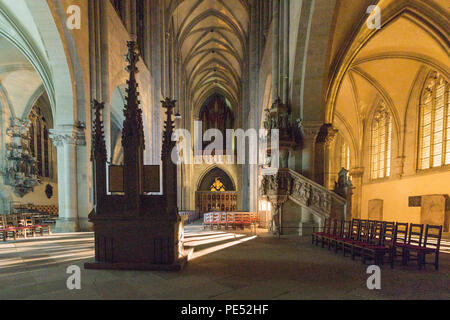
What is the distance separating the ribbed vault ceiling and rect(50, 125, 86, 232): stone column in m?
16.0

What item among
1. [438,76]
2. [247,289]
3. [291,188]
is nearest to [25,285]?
[247,289]

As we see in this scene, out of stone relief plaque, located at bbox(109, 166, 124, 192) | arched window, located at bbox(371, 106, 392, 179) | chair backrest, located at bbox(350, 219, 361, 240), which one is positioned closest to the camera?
stone relief plaque, located at bbox(109, 166, 124, 192)

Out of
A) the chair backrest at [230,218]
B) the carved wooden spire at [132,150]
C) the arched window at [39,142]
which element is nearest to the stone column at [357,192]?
the chair backrest at [230,218]

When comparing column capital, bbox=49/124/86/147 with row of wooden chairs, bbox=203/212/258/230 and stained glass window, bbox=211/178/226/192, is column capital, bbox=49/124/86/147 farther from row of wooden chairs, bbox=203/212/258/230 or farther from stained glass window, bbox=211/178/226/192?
stained glass window, bbox=211/178/226/192

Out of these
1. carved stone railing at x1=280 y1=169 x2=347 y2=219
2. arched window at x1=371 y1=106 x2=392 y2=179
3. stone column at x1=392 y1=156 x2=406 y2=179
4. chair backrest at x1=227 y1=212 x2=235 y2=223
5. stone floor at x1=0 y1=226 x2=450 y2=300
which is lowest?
stone floor at x1=0 y1=226 x2=450 y2=300

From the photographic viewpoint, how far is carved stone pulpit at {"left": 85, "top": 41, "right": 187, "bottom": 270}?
4.57 meters

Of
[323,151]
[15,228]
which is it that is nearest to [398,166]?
[323,151]

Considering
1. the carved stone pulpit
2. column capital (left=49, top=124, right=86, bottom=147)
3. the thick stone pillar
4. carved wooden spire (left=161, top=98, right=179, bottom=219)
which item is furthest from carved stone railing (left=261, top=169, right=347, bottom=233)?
column capital (left=49, top=124, right=86, bottom=147)

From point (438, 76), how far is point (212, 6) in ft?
63.7

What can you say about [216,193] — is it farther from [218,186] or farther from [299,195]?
[299,195]

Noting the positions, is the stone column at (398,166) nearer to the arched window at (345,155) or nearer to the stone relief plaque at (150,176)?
the arched window at (345,155)

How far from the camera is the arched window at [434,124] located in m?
13.9

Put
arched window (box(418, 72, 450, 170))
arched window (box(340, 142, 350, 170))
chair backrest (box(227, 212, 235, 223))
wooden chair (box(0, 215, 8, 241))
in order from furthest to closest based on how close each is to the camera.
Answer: arched window (box(340, 142, 350, 170))
arched window (box(418, 72, 450, 170))
chair backrest (box(227, 212, 235, 223))
wooden chair (box(0, 215, 8, 241))
